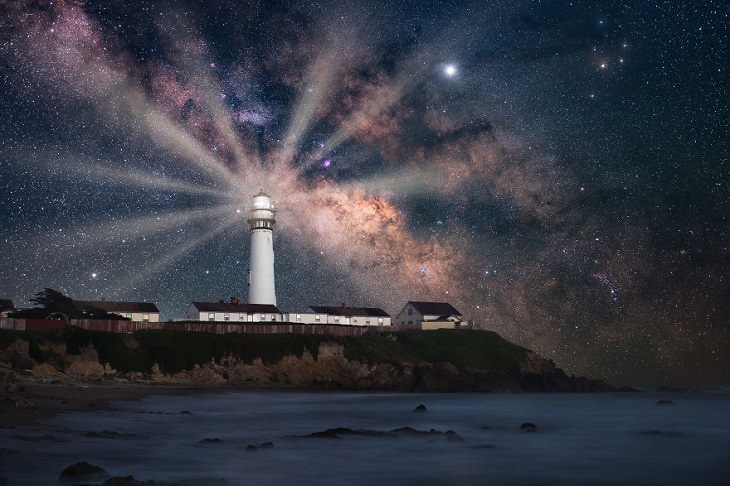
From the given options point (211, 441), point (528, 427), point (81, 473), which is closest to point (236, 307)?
→ point (528, 427)

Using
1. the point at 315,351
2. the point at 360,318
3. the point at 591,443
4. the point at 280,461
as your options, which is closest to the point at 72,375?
the point at 315,351

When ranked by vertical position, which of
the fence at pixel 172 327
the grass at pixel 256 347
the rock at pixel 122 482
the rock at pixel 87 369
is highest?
the fence at pixel 172 327

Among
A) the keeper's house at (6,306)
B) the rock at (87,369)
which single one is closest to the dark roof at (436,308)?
the keeper's house at (6,306)

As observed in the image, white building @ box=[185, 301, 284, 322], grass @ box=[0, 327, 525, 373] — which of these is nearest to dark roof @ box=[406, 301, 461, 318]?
grass @ box=[0, 327, 525, 373]

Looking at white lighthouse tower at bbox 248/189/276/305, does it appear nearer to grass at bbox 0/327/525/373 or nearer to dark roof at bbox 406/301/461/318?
grass at bbox 0/327/525/373

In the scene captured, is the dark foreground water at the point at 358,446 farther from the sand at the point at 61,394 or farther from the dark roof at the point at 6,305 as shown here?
the dark roof at the point at 6,305

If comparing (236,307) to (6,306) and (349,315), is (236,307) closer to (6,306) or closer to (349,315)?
(349,315)
